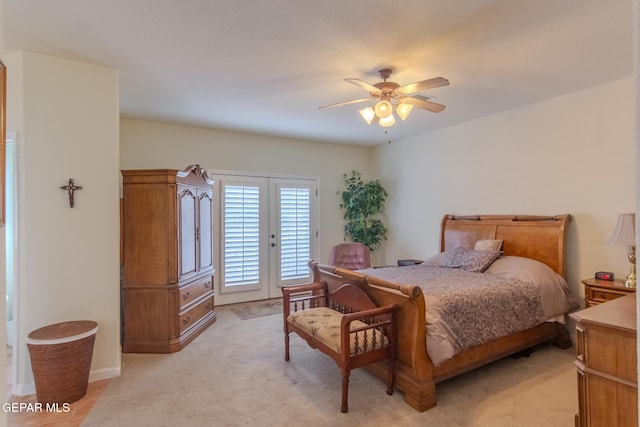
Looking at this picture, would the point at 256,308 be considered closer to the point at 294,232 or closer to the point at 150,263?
the point at 294,232

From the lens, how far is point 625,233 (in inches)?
107

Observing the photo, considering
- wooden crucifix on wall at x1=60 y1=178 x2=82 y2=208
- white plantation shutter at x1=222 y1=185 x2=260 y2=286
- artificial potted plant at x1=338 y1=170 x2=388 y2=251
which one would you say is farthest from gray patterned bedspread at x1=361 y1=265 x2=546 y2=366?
wooden crucifix on wall at x1=60 y1=178 x2=82 y2=208

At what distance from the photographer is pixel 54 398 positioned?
239 centimetres

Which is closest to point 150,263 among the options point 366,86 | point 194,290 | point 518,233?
point 194,290

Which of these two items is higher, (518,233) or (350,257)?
(518,233)

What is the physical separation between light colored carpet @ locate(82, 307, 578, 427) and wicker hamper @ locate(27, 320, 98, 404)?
0.24 metres

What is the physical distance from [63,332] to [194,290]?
4.60 feet

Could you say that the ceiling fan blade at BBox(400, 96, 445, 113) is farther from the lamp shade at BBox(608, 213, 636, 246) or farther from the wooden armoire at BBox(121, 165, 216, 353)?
the wooden armoire at BBox(121, 165, 216, 353)

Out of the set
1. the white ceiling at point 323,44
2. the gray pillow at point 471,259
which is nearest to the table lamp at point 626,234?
the gray pillow at point 471,259

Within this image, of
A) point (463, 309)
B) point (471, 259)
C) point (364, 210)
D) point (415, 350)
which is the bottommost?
point (415, 350)

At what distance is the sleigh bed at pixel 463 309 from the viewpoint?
2.34 meters

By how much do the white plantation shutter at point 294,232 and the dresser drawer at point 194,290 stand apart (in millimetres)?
1489

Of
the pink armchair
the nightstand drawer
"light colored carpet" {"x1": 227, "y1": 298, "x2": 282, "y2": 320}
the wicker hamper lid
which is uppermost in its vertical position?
the pink armchair

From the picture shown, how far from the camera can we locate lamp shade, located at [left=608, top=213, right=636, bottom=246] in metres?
2.69
